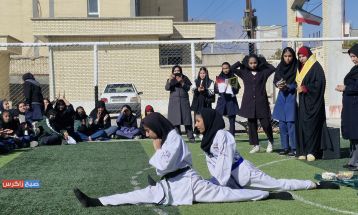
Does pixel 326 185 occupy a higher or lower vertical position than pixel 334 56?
lower

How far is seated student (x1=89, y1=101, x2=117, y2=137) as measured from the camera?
15953mm

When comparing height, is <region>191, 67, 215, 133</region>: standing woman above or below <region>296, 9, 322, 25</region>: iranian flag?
below

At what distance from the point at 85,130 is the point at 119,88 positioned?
8.34 meters

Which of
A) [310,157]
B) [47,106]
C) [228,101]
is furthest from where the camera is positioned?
[47,106]

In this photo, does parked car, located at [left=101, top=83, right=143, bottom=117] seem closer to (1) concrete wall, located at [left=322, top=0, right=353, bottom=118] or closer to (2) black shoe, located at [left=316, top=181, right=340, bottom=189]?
(1) concrete wall, located at [left=322, top=0, right=353, bottom=118]

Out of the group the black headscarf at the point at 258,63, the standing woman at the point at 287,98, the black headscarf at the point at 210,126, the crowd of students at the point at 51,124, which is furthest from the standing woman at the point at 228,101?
the black headscarf at the point at 210,126

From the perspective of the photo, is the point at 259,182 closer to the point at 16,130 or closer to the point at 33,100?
the point at 16,130

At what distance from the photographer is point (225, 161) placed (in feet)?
22.6

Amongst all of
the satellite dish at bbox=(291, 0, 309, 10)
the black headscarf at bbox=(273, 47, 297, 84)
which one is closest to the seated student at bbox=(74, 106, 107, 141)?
the black headscarf at bbox=(273, 47, 297, 84)

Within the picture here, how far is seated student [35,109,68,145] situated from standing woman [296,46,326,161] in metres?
6.26

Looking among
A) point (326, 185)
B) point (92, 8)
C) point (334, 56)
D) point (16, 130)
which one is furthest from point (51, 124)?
point (92, 8)

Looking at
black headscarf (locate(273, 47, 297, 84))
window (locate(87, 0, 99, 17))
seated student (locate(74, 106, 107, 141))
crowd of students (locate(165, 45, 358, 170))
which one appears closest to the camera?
crowd of students (locate(165, 45, 358, 170))

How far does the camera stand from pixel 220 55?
122 ft

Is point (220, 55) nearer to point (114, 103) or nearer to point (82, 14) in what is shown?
point (82, 14)
